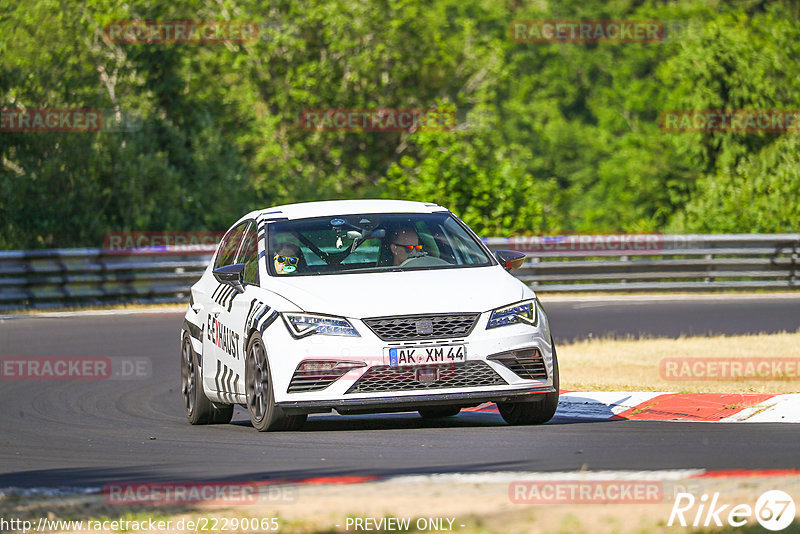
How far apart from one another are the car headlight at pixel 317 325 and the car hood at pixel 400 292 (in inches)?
2.0

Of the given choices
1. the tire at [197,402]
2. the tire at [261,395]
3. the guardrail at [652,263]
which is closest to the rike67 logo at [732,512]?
the tire at [261,395]

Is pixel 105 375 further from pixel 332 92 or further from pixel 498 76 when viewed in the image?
pixel 498 76

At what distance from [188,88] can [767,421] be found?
30.4m

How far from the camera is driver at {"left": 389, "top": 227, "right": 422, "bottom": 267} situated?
10.6 m

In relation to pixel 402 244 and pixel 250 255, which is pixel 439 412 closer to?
pixel 402 244

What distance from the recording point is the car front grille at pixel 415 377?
9.42 meters

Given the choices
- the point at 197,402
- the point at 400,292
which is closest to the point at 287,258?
the point at 400,292

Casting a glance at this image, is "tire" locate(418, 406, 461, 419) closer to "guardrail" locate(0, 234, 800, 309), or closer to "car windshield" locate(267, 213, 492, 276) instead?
"car windshield" locate(267, 213, 492, 276)

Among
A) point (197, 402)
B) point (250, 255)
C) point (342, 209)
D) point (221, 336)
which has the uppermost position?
point (342, 209)

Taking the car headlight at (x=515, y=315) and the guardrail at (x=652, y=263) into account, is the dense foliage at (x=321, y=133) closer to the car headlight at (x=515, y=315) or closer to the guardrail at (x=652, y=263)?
the guardrail at (x=652, y=263)

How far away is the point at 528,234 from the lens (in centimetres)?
3183

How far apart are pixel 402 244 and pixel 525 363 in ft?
4.88

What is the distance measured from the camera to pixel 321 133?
46.4 m

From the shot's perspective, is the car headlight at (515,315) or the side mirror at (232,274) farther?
the side mirror at (232,274)
